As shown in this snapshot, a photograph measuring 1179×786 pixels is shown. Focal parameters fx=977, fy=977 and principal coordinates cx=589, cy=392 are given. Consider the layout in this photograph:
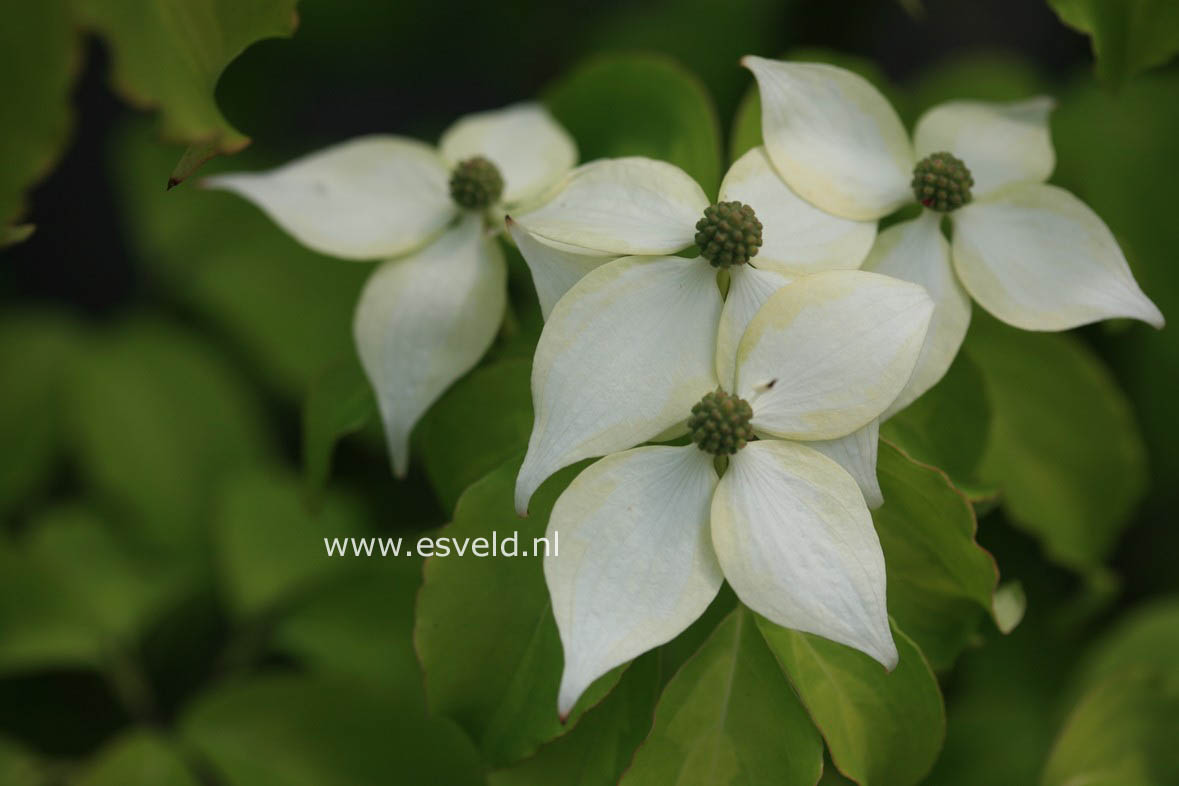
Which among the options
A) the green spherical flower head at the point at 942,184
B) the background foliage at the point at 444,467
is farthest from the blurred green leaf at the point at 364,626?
the green spherical flower head at the point at 942,184

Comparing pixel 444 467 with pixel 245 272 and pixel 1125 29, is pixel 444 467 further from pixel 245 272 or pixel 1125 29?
pixel 245 272

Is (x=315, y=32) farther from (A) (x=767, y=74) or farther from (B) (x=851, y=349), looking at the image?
(B) (x=851, y=349)

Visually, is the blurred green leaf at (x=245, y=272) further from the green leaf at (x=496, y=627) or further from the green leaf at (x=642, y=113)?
the green leaf at (x=496, y=627)

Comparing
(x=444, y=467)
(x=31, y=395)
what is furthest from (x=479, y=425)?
(x=31, y=395)

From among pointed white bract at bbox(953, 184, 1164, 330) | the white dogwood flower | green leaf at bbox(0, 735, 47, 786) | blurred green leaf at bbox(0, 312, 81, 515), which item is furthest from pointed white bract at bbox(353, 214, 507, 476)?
blurred green leaf at bbox(0, 312, 81, 515)

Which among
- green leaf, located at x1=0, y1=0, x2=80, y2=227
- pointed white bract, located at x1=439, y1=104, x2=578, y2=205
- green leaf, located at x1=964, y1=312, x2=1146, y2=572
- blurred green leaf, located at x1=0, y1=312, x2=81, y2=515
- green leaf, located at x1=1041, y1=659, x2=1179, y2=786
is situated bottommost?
blurred green leaf, located at x1=0, y1=312, x2=81, y2=515

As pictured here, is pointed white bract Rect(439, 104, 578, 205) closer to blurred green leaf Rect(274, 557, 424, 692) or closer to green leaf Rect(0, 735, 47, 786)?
blurred green leaf Rect(274, 557, 424, 692)
